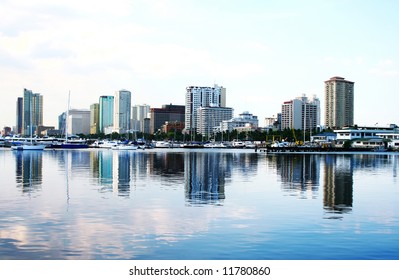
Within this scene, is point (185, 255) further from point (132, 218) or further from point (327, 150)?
→ point (327, 150)

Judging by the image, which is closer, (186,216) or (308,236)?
(308,236)

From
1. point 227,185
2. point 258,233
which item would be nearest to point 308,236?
point 258,233

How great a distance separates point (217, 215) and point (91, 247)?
903cm

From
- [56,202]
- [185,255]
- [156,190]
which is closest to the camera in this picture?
[185,255]

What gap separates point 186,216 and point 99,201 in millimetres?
7811

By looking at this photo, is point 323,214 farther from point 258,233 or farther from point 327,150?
point 327,150

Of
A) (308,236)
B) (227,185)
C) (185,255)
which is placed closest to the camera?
(185,255)

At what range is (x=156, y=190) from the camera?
39906 millimetres

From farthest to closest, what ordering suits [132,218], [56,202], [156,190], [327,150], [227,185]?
[327,150] → [227,185] → [156,190] → [56,202] → [132,218]

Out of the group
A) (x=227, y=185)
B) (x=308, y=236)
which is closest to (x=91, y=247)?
(x=308, y=236)

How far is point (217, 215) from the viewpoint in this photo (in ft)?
90.9

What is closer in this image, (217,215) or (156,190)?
(217,215)

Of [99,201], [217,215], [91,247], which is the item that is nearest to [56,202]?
[99,201]

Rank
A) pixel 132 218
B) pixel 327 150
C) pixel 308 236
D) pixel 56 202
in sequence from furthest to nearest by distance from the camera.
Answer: pixel 327 150 < pixel 56 202 < pixel 132 218 < pixel 308 236
